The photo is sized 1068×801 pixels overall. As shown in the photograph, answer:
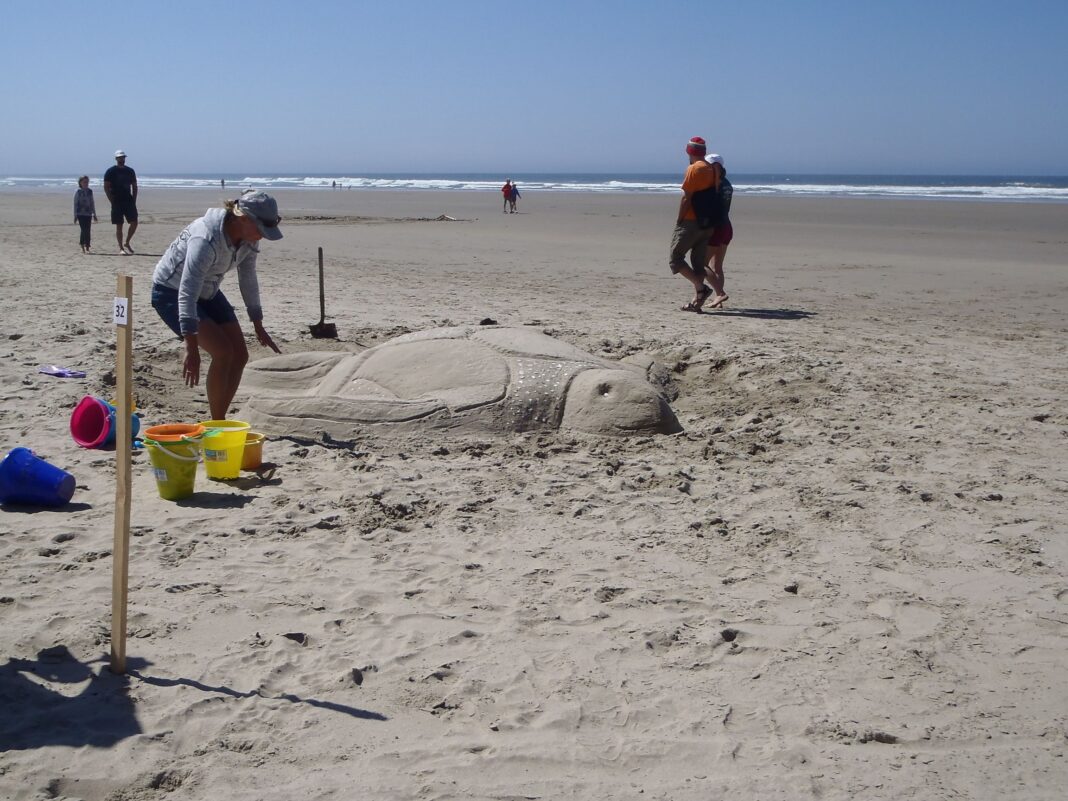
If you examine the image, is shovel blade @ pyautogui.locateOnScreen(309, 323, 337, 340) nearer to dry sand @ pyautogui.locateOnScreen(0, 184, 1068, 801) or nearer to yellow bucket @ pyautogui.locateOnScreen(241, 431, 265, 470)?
dry sand @ pyautogui.locateOnScreen(0, 184, 1068, 801)

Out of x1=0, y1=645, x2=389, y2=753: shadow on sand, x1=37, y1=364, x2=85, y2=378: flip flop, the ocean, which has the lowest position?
x1=0, y1=645, x2=389, y2=753: shadow on sand

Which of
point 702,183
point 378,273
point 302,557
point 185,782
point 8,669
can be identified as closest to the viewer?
point 185,782

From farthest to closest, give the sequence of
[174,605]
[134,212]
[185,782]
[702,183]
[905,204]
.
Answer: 1. [905,204]
2. [134,212]
3. [702,183]
4. [174,605]
5. [185,782]

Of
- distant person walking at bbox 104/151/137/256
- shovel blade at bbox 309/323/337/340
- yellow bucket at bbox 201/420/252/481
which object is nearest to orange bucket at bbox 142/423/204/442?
yellow bucket at bbox 201/420/252/481

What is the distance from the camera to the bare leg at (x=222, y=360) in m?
5.32

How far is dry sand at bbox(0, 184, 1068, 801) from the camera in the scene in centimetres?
268

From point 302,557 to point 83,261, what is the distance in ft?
35.9

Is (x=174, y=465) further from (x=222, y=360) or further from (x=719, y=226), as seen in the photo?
(x=719, y=226)

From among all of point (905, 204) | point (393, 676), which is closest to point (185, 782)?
point (393, 676)

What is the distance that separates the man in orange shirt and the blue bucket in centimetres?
648

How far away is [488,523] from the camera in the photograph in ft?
14.3

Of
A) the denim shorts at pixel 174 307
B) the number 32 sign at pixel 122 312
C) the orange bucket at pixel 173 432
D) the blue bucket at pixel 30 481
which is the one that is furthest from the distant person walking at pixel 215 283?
the number 32 sign at pixel 122 312

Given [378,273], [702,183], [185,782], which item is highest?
[702,183]

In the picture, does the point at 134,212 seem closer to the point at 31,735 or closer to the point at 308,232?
the point at 308,232
